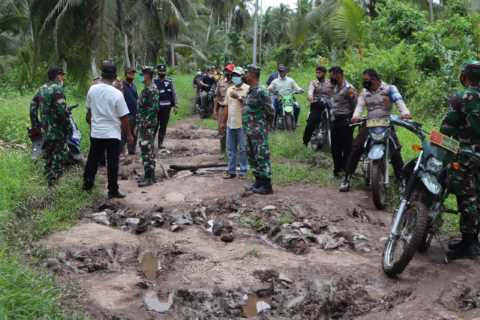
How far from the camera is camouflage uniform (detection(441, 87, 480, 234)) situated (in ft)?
15.6

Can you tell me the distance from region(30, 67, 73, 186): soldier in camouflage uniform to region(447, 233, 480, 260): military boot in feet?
16.6

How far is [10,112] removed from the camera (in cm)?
1195

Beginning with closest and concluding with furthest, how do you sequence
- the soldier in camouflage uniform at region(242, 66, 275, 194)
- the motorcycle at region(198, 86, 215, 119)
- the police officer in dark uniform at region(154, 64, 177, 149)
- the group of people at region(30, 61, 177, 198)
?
the group of people at region(30, 61, 177, 198), the soldier in camouflage uniform at region(242, 66, 275, 194), the police officer in dark uniform at region(154, 64, 177, 149), the motorcycle at region(198, 86, 215, 119)

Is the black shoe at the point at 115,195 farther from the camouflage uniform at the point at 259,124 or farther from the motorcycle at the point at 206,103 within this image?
the motorcycle at the point at 206,103

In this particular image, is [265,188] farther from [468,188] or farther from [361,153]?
[468,188]

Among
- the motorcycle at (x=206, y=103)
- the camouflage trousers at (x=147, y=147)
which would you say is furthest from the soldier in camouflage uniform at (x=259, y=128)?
the motorcycle at (x=206, y=103)

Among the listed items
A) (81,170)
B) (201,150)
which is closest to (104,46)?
(201,150)

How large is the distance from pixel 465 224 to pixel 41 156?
5809 millimetres

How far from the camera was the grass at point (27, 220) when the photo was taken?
11.6 ft

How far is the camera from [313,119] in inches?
395

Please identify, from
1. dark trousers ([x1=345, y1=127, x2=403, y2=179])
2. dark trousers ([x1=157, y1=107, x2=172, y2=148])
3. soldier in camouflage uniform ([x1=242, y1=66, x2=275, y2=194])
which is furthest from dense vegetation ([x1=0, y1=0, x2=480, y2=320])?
dark trousers ([x1=157, y1=107, x2=172, y2=148])

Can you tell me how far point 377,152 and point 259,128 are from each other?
1.64 metres

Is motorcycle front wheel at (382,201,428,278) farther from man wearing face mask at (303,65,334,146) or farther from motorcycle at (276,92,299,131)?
motorcycle at (276,92,299,131)

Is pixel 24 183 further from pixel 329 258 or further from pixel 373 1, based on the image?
pixel 373 1
